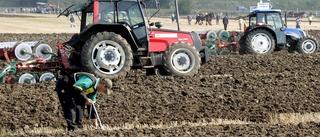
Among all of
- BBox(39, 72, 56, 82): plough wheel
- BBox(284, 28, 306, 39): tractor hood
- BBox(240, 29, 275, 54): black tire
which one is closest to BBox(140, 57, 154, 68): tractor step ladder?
BBox(39, 72, 56, 82): plough wheel

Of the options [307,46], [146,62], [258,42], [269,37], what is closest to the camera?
[146,62]

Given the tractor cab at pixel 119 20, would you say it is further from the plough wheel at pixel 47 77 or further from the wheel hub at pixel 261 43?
the wheel hub at pixel 261 43

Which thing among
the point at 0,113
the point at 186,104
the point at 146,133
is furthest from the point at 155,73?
the point at 146,133

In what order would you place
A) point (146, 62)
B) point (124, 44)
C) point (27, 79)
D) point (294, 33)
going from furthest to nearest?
point (294, 33) → point (27, 79) → point (146, 62) → point (124, 44)

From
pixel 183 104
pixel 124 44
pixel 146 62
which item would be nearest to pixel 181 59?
pixel 146 62

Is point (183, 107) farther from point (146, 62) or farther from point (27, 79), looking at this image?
point (27, 79)

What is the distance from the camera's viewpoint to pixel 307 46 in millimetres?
19281

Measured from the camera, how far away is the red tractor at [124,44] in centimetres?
1170

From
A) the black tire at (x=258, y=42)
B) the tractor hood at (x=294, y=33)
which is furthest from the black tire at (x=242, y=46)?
the tractor hood at (x=294, y=33)

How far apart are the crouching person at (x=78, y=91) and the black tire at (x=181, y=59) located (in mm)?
3963

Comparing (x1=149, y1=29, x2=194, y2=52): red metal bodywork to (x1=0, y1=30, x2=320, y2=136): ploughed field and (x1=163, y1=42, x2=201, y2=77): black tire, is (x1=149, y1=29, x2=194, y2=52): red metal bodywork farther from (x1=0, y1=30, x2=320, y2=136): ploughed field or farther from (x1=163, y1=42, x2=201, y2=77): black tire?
(x1=0, y1=30, x2=320, y2=136): ploughed field

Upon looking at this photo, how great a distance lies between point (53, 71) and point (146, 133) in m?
5.32

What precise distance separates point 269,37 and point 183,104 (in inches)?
348

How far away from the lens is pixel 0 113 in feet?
31.7
